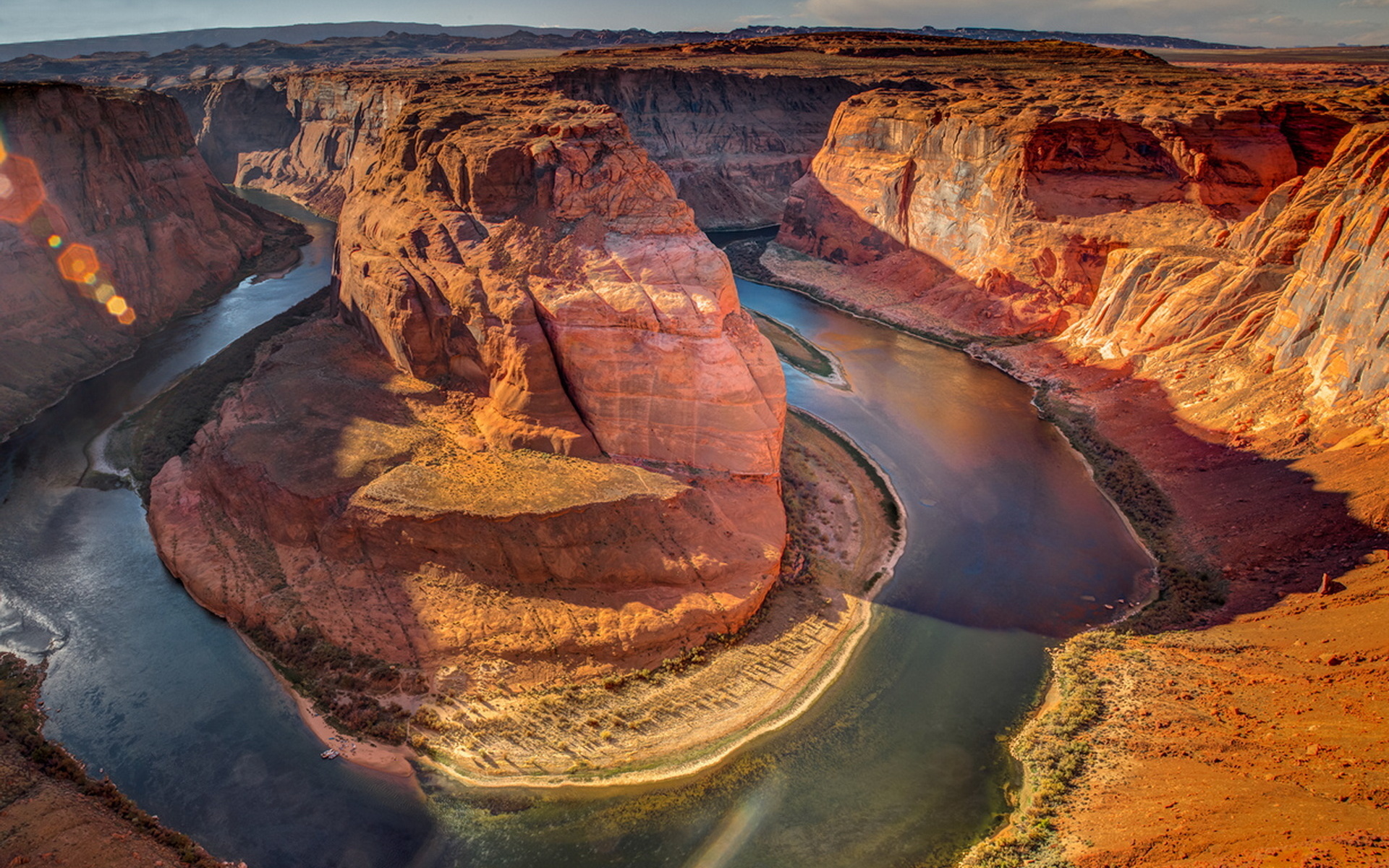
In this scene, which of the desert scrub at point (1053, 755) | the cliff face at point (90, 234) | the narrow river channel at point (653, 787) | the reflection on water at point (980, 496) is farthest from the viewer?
the cliff face at point (90, 234)

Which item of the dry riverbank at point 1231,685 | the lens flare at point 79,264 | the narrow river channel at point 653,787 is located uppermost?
the lens flare at point 79,264

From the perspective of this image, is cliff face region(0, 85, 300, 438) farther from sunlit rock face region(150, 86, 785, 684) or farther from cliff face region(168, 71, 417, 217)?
cliff face region(168, 71, 417, 217)

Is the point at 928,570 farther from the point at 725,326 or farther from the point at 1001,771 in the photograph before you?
the point at 725,326

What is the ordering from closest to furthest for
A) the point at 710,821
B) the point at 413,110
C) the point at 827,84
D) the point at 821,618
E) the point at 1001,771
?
the point at 710,821 < the point at 1001,771 < the point at 821,618 < the point at 413,110 < the point at 827,84

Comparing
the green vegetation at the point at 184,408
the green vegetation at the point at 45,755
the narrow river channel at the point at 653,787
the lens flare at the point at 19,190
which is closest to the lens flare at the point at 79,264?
the lens flare at the point at 19,190

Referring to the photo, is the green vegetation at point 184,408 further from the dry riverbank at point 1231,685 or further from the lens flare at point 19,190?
the dry riverbank at point 1231,685

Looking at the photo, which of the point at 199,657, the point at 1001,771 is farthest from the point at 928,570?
the point at 199,657
